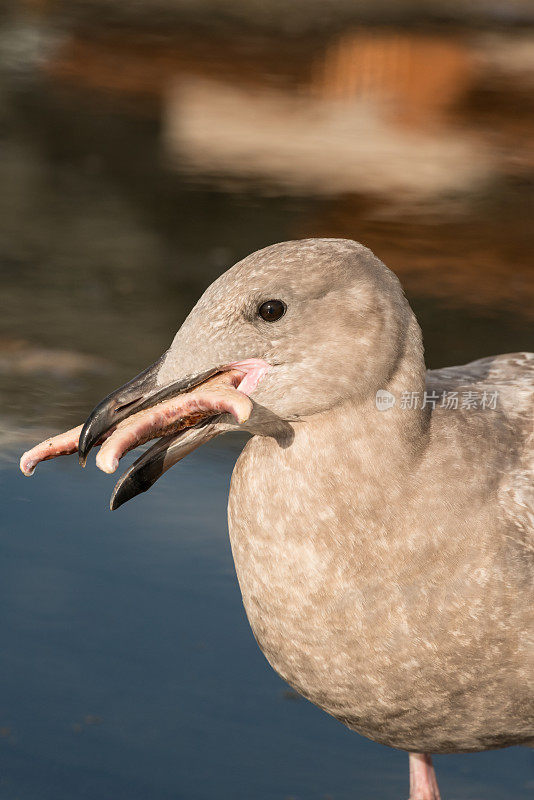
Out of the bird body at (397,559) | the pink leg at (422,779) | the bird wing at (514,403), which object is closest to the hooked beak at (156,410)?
the bird body at (397,559)

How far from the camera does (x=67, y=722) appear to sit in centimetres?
339

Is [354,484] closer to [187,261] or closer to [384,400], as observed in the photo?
[384,400]

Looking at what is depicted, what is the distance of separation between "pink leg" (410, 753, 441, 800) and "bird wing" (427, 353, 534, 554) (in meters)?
0.83

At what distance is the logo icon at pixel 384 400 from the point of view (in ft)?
8.62

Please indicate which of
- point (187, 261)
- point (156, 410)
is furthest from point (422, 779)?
point (187, 261)

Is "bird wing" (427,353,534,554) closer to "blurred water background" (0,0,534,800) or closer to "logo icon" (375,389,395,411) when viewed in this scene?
"logo icon" (375,389,395,411)

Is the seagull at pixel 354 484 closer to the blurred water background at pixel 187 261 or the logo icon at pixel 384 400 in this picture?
the logo icon at pixel 384 400

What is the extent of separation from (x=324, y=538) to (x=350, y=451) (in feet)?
0.71

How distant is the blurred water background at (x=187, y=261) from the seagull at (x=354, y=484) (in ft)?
1.83

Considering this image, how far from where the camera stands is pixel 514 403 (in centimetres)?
309

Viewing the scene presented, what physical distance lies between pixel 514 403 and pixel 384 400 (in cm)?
60

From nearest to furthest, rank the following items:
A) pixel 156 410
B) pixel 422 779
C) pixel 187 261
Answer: pixel 156 410 → pixel 422 779 → pixel 187 261

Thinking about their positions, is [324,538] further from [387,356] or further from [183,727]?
[183,727]

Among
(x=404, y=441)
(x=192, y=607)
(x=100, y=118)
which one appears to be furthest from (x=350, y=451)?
(x=100, y=118)
